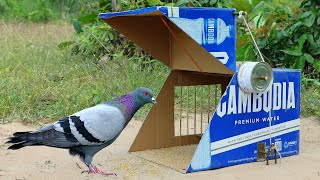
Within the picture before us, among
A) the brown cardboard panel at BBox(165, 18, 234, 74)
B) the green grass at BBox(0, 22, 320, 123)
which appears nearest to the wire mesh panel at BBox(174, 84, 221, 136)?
the green grass at BBox(0, 22, 320, 123)

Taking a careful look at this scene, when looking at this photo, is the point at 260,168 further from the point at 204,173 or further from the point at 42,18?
the point at 42,18

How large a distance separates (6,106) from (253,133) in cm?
272

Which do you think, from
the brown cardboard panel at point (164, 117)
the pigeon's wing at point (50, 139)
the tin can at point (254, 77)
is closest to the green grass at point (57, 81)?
the brown cardboard panel at point (164, 117)

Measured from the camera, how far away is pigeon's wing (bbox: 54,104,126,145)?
13.2 feet

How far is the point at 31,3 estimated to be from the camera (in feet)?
62.7

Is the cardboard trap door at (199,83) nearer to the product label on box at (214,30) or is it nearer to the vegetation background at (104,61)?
the product label on box at (214,30)

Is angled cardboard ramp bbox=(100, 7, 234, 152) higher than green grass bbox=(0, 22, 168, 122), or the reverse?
angled cardboard ramp bbox=(100, 7, 234, 152)

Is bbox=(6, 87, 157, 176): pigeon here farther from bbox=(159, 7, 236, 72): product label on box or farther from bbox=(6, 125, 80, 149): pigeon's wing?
bbox=(159, 7, 236, 72): product label on box

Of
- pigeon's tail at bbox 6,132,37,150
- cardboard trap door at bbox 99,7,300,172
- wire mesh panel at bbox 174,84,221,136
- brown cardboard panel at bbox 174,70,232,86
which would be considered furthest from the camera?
wire mesh panel at bbox 174,84,221,136

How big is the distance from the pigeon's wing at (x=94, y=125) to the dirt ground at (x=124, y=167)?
278mm

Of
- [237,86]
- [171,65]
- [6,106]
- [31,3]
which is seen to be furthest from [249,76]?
[31,3]

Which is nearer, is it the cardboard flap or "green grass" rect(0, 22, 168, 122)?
the cardboard flap

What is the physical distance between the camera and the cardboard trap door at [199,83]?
414 cm

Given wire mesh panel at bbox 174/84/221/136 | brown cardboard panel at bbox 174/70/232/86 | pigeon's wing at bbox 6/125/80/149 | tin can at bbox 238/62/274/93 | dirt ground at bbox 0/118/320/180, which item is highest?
tin can at bbox 238/62/274/93
